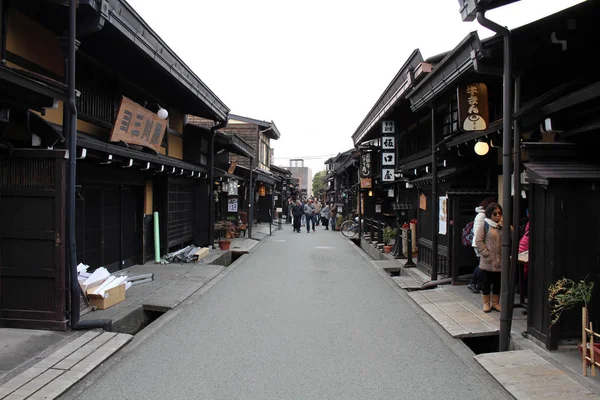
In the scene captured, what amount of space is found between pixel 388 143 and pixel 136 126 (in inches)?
383

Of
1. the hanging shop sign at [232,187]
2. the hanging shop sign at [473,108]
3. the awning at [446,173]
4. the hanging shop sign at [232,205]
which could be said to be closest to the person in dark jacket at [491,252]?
the hanging shop sign at [473,108]

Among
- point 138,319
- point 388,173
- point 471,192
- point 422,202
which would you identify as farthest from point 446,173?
point 138,319

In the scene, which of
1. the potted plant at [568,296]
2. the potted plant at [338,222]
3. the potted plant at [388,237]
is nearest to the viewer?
the potted plant at [568,296]

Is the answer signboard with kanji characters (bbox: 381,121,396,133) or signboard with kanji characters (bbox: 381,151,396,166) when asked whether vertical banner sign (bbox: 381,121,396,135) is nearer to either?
signboard with kanji characters (bbox: 381,121,396,133)

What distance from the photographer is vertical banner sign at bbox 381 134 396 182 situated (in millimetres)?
16527

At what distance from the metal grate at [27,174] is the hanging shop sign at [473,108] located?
6672 millimetres

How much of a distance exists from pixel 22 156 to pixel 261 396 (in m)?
4.54

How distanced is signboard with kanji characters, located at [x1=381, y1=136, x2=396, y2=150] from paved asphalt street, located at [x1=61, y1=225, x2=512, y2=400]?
7.89 metres

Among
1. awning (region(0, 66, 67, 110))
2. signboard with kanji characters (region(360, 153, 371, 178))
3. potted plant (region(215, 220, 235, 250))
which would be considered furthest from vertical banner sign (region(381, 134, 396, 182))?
awning (region(0, 66, 67, 110))

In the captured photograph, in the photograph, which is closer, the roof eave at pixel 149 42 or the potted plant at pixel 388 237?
the roof eave at pixel 149 42

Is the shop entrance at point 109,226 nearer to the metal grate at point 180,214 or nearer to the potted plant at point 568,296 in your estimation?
the metal grate at point 180,214

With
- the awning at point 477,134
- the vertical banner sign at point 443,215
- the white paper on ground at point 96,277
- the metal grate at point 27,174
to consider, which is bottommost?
the white paper on ground at point 96,277

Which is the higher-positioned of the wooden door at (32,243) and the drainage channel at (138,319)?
the wooden door at (32,243)

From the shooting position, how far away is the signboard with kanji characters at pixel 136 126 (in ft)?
30.6
